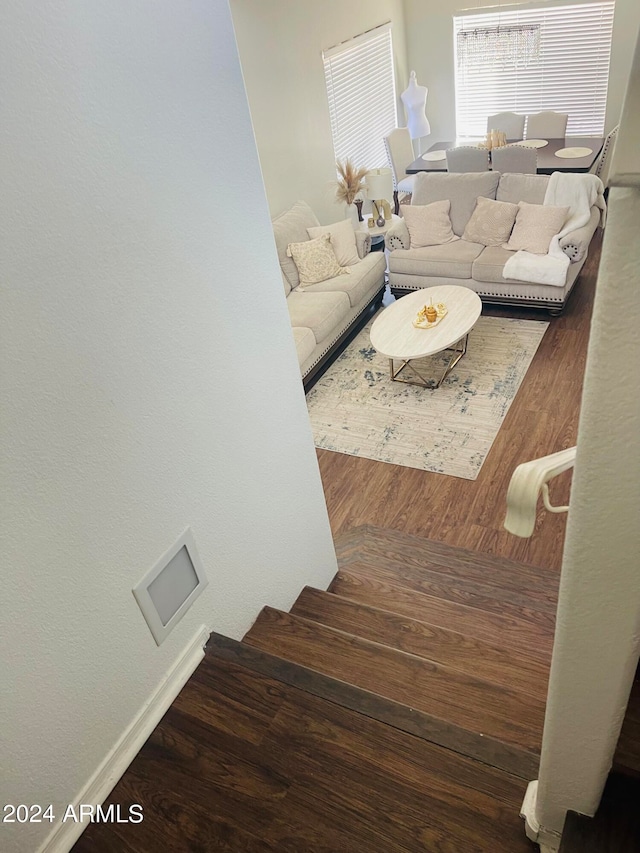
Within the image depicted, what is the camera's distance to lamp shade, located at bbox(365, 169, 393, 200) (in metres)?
6.24

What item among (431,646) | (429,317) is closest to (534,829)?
(431,646)

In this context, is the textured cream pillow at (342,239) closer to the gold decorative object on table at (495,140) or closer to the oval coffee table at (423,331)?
the oval coffee table at (423,331)

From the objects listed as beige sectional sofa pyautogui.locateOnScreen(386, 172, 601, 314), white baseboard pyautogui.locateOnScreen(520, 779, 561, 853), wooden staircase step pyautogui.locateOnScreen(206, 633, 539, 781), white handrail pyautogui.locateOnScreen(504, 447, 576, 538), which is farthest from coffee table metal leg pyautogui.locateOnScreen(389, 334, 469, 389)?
white handrail pyautogui.locateOnScreen(504, 447, 576, 538)

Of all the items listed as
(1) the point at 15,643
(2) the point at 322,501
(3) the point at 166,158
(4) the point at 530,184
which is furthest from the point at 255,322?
(4) the point at 530,184

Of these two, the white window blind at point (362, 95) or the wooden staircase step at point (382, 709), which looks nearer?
the wooden staircase step at point (382, 709)

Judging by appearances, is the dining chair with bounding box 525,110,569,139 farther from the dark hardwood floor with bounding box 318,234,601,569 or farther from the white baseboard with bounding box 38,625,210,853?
the white baseboard with bounding box 38,625,210,853

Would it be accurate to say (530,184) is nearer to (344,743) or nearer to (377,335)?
(377,335)

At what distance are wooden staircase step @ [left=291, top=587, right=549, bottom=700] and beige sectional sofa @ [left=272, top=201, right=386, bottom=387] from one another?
251 centimetres

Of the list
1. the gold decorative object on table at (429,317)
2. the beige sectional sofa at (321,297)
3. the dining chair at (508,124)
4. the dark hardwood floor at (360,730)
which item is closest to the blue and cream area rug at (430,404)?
the beige sectional sofa at (321,297)

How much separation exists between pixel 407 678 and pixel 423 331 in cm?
316

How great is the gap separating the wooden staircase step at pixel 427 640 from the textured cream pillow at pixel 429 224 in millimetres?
4104

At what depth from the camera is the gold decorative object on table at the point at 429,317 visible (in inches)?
191

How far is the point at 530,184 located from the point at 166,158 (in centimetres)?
488

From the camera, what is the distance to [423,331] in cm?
482
